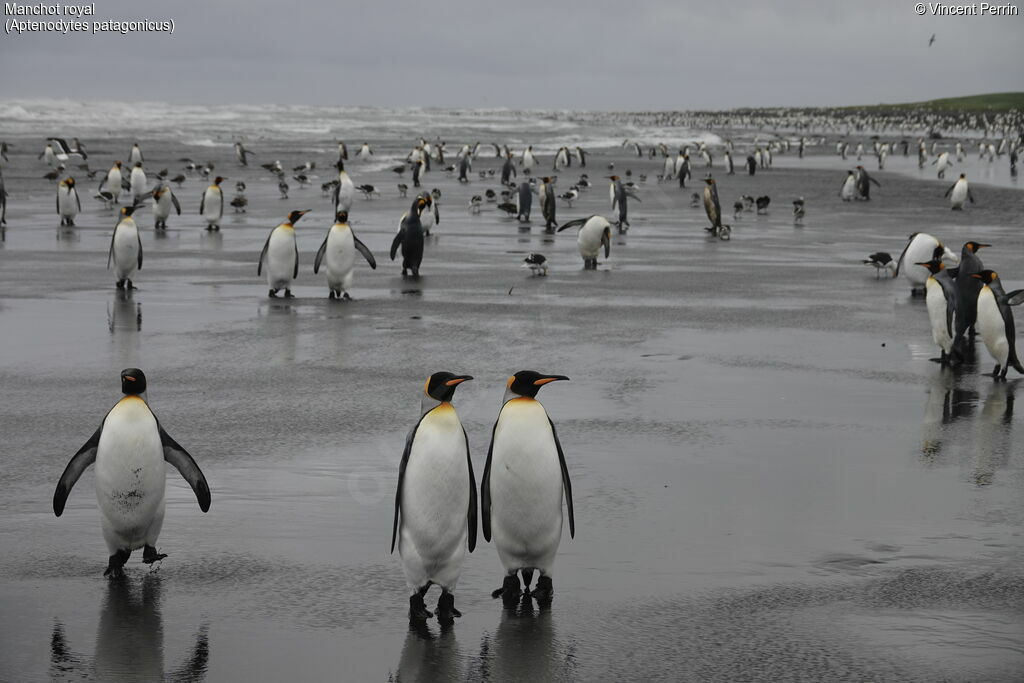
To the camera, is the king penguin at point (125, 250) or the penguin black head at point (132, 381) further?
the king penguin at point (125, 250)

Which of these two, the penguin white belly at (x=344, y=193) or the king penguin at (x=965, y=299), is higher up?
the penguin white belly at (x=344, y=193)

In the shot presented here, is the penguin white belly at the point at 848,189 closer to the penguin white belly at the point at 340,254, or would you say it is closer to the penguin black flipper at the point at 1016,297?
the penguin white belly at the point at 340,254

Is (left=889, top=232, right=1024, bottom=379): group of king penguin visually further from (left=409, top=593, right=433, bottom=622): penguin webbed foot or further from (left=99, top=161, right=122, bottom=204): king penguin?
(left=99, top=161, right=122, bottom=204): king penguin

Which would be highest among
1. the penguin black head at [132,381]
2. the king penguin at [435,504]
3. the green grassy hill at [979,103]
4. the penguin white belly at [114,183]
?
the green grassy hill at [979,103]

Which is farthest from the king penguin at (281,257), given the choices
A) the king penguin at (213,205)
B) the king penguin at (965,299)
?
the king penguin at (213,205)

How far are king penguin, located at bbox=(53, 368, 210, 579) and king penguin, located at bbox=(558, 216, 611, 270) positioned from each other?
11773 millimetres

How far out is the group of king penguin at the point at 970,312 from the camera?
9750 millimetres

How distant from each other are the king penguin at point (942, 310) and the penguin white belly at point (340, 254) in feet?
19.8

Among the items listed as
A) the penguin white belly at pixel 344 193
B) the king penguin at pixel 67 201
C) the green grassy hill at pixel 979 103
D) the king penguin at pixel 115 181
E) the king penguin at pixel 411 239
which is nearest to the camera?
the king penguin at pixel 411 239

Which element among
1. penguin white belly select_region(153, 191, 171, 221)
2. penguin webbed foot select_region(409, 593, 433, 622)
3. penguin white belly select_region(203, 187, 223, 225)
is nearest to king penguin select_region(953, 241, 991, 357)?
penguin webbed foot select_region(409, 593, 433, 622)

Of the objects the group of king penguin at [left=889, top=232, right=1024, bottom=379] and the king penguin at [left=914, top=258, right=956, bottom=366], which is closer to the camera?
the group of king penguin at [left=889, top=232, right=1024, bottom=379]

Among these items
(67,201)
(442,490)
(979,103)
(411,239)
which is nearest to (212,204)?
(67,201)

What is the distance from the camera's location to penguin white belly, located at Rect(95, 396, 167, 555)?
17.1ft

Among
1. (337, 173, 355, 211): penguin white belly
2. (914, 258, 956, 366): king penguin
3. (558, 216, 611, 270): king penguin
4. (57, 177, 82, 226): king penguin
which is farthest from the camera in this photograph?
(337, 173, 355, 211): penguin white belly
